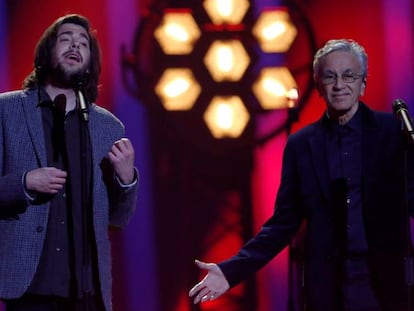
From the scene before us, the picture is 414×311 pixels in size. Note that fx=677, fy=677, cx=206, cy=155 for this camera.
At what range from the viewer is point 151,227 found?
4094mm

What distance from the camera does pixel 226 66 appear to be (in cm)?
A: 423

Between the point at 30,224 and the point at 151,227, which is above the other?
the point at 30,224

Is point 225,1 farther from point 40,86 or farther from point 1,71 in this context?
point 40,86

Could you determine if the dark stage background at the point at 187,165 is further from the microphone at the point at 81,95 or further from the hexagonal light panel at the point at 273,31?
the microphone at the point at 81,95

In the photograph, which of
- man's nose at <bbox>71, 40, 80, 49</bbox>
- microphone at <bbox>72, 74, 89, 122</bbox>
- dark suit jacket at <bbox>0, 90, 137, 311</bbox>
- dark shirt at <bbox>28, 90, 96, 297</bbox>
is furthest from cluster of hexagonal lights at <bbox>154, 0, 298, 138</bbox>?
microphone at <bbox>72, 74, 89, 122</bbox>

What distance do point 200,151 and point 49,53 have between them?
5.25ft

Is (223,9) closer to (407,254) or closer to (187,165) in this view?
(187,165)

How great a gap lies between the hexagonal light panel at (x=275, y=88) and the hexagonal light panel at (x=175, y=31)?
52cm

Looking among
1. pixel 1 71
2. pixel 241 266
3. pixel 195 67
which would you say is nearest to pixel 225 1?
pixel 195 67

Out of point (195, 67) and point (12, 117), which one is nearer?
point (12, 117)

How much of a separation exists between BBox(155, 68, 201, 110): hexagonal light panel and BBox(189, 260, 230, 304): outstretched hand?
1707 millimetres

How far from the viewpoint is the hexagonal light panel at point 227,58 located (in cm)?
424

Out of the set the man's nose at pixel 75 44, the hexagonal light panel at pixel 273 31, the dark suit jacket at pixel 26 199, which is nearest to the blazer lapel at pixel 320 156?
the dark suit jacket at pixel 26 199

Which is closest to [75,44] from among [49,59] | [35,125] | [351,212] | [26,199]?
[49,59]
